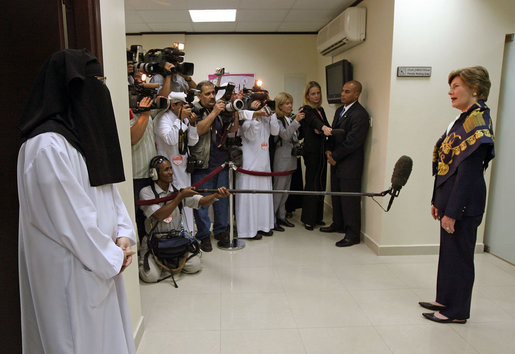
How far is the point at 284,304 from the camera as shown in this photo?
275 cm

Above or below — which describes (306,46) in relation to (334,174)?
above

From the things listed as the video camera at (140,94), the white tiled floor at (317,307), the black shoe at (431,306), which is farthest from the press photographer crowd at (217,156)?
the black shoe at (431,306)

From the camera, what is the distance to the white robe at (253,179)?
4.12 meters

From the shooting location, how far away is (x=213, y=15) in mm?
5156

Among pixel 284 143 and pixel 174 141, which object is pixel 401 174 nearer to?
pixel 174 141

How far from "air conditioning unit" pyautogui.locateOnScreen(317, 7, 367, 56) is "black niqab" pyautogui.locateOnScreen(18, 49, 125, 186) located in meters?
3.51

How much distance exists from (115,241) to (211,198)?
1553 millimetres

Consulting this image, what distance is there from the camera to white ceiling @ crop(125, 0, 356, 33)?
455 centimetres

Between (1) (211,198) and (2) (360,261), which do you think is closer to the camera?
(1) (211,198)

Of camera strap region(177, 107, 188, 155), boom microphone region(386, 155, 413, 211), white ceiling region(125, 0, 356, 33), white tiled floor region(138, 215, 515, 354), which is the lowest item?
white tiled floor region(138, 215, 515, 354)

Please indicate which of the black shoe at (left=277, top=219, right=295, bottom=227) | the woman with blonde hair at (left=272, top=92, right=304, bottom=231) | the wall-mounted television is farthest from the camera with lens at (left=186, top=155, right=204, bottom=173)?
the wall-mounted television

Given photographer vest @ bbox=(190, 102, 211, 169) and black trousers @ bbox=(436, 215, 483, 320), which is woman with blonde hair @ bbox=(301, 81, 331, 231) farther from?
black trousers @ bbox=(436, 215, 483, 320)

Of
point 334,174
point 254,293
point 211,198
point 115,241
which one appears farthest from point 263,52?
point 115,241

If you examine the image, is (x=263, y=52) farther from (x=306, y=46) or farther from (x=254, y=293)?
(x=254, y=293)
